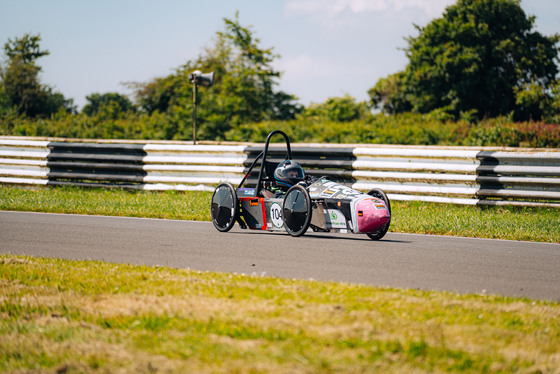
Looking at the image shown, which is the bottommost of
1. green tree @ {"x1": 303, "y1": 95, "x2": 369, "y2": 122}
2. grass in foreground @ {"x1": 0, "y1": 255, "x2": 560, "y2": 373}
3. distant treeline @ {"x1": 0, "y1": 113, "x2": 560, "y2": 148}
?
grass in foreground @ {"x1": 0, "y1": 255, "x2": 560, "y2": 373}

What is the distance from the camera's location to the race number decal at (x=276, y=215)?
9.16 m

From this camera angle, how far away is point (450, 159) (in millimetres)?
→ 12852

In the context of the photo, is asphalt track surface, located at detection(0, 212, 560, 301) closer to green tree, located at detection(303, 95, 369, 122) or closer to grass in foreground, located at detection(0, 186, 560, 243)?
grass in foreground, located at detection(0, 186, 560, 243)

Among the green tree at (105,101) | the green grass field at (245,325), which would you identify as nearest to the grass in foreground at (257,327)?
the green grass field at (245,325)

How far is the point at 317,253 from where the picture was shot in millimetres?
7613

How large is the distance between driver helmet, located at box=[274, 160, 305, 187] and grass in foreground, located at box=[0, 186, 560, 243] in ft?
5.93

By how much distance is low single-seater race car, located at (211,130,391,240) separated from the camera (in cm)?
834

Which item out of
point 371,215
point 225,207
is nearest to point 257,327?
point 371,215

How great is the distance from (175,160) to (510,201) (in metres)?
7.22

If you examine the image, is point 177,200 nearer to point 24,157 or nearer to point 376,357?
point 24,157

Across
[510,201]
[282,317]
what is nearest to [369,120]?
[510,201]

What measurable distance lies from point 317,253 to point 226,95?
27085mm

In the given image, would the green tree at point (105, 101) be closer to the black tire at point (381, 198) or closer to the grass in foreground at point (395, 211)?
the grass in foreground at point (395, 211)

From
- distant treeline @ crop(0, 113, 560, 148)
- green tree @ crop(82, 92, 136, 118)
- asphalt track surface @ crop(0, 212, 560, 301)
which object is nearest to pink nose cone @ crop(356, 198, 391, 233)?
asphalt track surface @ crop(0, 212, 560, 301)
